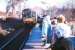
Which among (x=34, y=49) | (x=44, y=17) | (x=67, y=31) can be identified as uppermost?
(x=44, y=17)

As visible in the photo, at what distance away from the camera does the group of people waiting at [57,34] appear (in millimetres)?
1266

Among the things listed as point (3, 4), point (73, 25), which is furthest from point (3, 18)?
point (73, 25)

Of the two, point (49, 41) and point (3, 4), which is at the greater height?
point (3, 4)

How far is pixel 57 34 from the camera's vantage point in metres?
1.28

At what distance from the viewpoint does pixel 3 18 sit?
1306 millimetres

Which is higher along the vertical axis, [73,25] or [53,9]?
[53,9]

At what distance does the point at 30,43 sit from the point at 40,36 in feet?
0.28

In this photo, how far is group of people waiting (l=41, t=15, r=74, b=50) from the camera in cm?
127

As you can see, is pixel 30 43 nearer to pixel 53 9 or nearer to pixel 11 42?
pixel 11 42

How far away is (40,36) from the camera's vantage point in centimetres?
127

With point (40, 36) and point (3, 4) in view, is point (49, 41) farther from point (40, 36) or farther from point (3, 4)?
point (3, 4)

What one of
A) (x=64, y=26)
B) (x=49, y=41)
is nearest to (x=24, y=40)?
(x=49, y=41)

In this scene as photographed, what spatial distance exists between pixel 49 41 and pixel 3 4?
42 cm

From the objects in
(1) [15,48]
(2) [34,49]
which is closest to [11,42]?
(1) [15,48]
